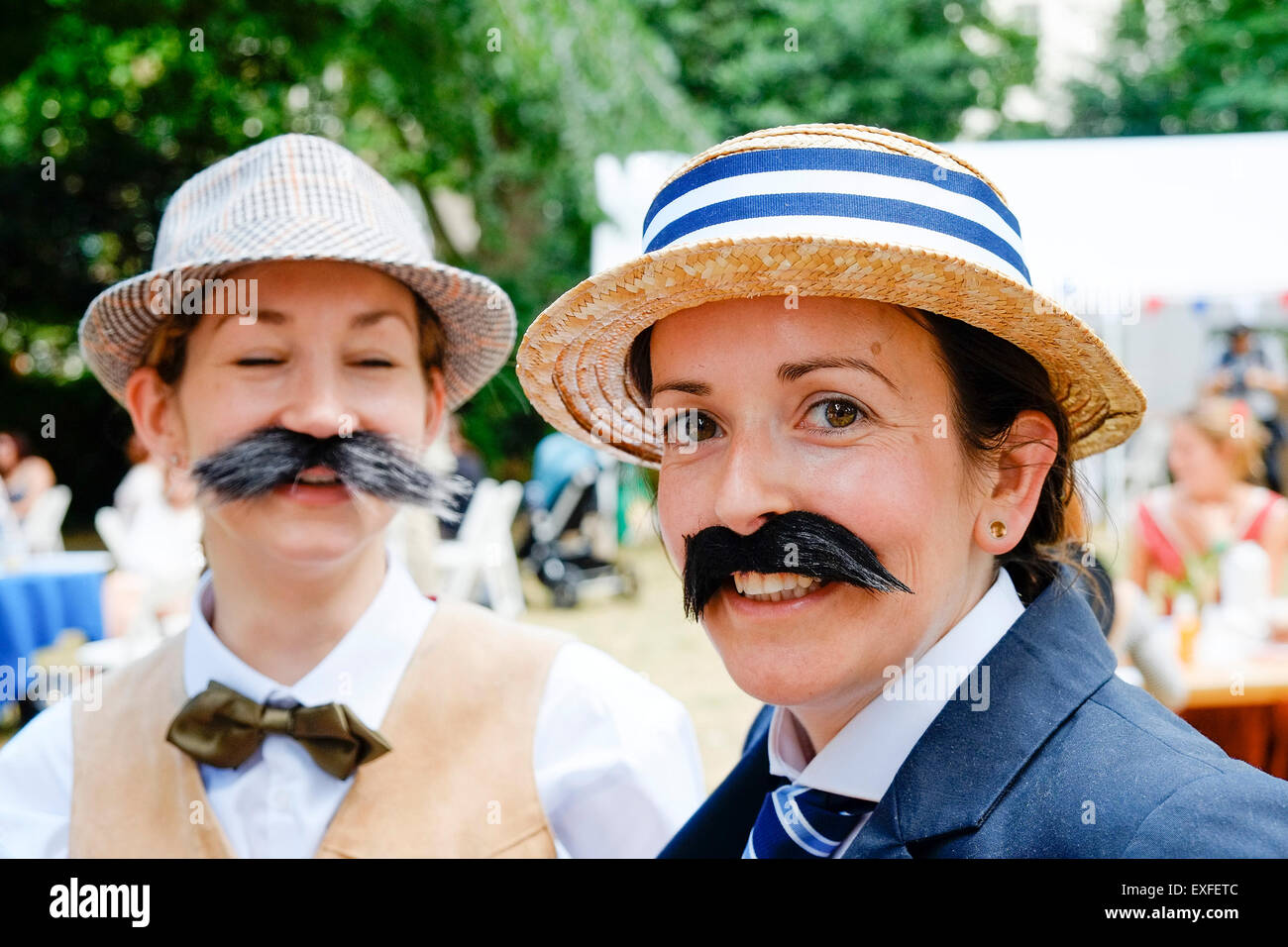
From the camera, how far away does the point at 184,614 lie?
580 cm

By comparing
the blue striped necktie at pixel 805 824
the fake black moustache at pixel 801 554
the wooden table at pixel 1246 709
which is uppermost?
the fake black moustache at pixel 801 554

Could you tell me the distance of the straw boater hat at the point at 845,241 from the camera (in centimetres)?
115

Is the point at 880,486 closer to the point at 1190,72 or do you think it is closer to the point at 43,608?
the point at 43,608

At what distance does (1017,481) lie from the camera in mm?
1322

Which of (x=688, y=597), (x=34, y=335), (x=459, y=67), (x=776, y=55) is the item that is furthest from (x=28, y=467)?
(x=776, y=55)

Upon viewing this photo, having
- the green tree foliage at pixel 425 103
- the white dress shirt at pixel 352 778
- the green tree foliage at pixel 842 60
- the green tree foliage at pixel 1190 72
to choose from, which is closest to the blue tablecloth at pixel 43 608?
the green tree foliage at pixel 425 103

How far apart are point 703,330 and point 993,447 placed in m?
0.40

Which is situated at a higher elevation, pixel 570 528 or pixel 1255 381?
pixel 1255 381

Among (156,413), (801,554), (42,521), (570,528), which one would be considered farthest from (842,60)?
(801,554)

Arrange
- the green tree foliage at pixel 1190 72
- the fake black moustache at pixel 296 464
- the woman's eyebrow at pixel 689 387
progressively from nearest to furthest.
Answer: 1. the woman's eyebrow at pixel 689 387
2. the fake black moustache at pixel 296 464
3. the green tree foliage at pixel 1190 72

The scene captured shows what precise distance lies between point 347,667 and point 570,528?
7.07 meters

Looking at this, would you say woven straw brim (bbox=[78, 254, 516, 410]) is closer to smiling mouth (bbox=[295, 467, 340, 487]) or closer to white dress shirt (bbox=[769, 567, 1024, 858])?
smiling mouth (bbox=[295, 467, 340, 487])

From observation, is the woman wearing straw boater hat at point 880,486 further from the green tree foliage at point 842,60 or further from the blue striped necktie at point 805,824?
the green tree foliage at point 842,60

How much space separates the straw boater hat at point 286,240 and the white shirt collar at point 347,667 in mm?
508
